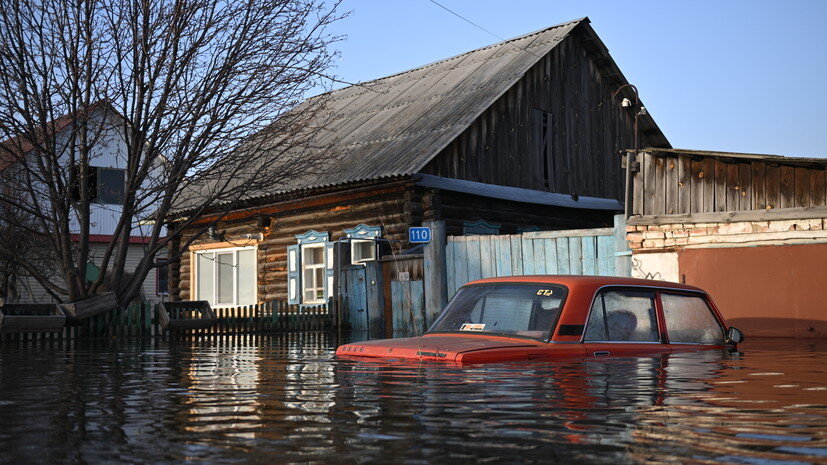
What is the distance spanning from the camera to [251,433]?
487cm

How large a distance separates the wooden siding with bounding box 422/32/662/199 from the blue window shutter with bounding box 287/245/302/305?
4989mm

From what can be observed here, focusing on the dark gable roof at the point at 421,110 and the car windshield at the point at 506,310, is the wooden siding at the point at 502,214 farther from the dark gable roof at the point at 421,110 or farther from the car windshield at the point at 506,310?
the car windshield at the point at 506,310

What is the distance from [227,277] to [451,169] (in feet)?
28.6

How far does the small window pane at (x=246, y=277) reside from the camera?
1037 inches

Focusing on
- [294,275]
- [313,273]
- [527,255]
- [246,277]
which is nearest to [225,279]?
[246,277]

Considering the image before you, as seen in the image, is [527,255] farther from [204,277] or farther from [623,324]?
[204,277]

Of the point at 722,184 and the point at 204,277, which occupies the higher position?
the point at 722,184

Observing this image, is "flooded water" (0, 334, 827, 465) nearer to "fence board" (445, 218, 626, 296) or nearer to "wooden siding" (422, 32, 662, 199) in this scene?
"fence board" (445, 218, 626, 296)

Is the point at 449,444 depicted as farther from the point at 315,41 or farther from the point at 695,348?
the point at 315,41

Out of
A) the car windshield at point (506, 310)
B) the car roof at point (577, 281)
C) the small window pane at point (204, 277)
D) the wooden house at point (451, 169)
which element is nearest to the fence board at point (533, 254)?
the wooden house at point (451, 169)

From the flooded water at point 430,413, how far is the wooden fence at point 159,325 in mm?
8604

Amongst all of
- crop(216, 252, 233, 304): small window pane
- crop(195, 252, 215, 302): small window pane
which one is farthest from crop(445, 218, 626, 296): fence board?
crop(195, 252, 215, 302): small window pane

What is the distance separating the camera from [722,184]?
591 inches

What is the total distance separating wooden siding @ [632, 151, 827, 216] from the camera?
14156 mm
